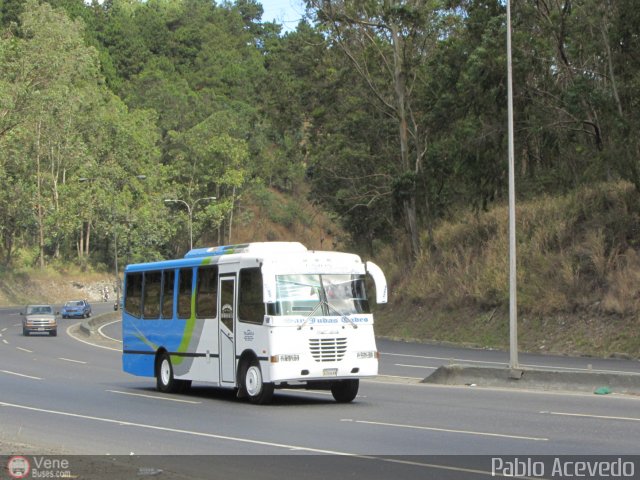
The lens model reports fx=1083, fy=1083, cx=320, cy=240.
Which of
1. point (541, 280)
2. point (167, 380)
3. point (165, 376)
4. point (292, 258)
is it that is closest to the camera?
point (292, 258)

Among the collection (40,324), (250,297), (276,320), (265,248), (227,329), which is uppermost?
(265,248)

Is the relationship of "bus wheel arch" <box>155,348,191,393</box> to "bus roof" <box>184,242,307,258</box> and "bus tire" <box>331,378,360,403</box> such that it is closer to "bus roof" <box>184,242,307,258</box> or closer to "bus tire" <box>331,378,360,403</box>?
"bus roof" <box>184,242,307,258</box>

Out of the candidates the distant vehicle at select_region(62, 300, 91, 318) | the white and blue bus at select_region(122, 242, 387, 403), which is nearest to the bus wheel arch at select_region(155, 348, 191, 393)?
the white and blue bus at select_region(122, 242, 387, 403)

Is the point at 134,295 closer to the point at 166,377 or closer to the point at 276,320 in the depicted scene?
the point at 166,377

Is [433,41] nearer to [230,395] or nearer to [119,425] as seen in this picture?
[230,395]

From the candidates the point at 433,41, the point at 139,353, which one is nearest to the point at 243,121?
the point at 433,41

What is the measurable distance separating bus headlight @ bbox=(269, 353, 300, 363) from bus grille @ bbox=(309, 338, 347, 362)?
332 mm

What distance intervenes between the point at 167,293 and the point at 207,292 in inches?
85.1

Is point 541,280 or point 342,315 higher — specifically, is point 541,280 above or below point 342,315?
above

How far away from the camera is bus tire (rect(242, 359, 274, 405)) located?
1955 centimetres

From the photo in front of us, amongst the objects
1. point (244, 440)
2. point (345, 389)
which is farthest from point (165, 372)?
point (244, 440)

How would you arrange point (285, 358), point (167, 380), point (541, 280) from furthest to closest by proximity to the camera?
1. point (541, 280)
2. point (167, 380)
3. point (285, 358)

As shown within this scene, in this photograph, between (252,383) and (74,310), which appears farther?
(74,310)

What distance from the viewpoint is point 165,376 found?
922 inches
